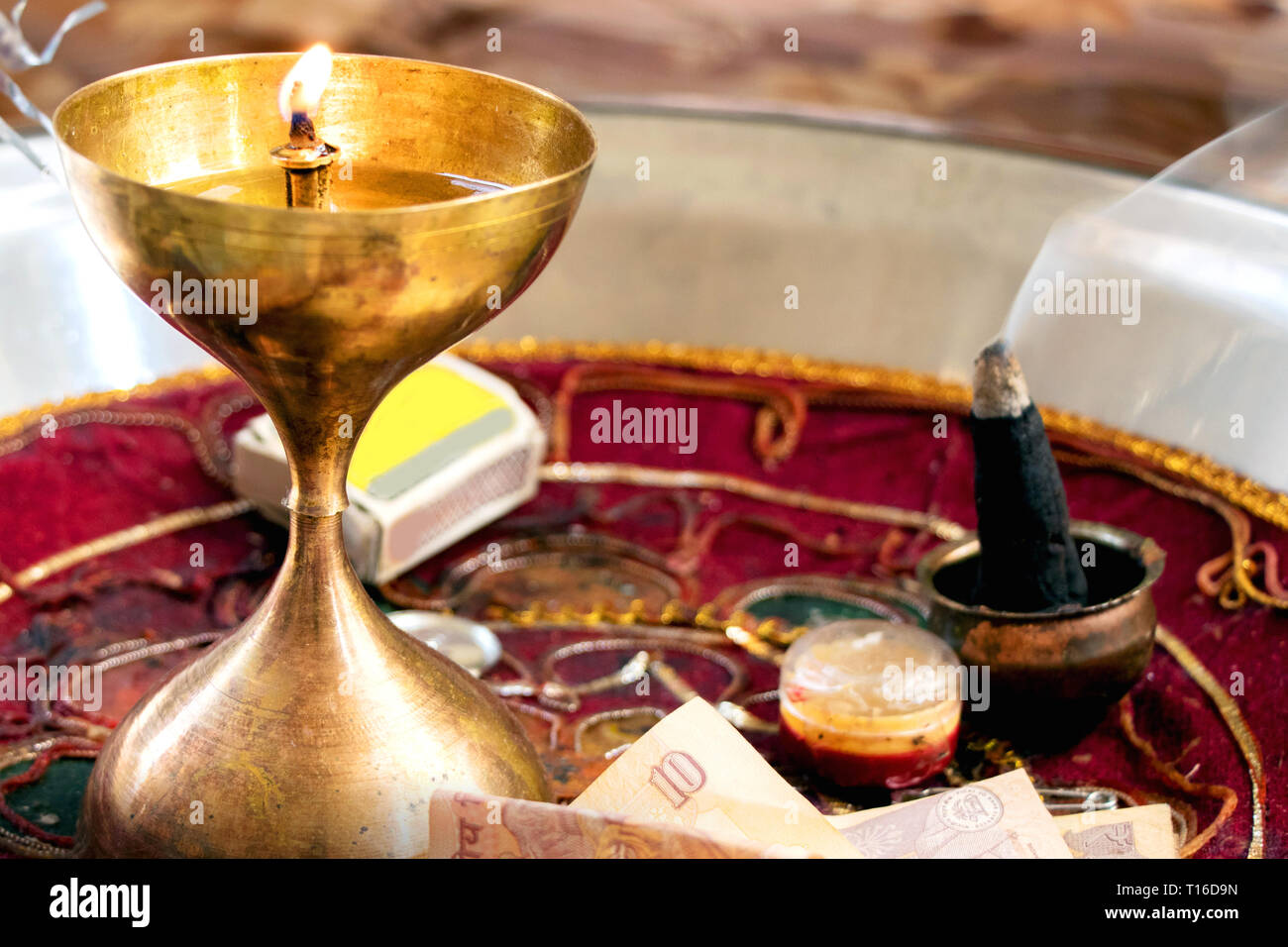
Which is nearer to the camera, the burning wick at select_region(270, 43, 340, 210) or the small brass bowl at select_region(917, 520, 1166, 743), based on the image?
the burning wick at select_region(270, 43, 340, 210)

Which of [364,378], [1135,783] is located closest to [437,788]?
[364,378]

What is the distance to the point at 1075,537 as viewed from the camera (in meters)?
1.03

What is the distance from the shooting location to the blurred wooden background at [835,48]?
2.26m

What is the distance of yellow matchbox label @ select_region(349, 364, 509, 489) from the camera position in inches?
47.1

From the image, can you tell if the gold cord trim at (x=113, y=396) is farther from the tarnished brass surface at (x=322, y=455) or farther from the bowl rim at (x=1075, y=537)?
the bowl rim at (x=1075, y=537)

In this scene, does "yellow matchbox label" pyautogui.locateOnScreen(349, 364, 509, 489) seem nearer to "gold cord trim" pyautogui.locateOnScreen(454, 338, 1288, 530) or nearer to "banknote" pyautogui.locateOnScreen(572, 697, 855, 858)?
"gold cord trim" pyautogui.locateOnScreen(454, 338, 1288, 530)

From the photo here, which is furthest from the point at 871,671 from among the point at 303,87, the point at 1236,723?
the point at 303,87

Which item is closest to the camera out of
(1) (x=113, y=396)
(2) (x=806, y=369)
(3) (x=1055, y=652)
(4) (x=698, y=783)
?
(4) (x=698, y=783)

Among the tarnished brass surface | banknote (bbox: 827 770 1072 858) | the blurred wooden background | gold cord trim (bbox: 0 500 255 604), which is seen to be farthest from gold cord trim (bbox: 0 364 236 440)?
the blurred wooden background

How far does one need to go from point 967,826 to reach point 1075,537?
0.90 ft

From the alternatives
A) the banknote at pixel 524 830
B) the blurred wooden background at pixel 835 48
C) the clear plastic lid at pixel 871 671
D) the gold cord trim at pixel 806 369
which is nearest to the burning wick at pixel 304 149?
the banknote at pixel 524 830

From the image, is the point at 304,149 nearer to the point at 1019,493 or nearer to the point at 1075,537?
the point at 1019,493

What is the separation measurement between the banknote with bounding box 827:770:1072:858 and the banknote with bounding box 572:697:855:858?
0.06 meters

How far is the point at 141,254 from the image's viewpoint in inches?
25.4
